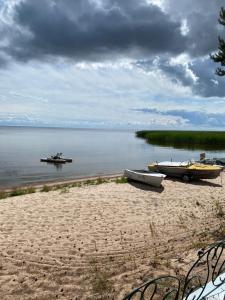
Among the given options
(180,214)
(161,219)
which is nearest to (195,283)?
(161,219)

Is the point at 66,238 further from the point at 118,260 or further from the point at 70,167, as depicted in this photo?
the point at 70,167

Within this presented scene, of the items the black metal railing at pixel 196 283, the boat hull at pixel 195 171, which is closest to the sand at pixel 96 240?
the black metal railing at pixel 196 283

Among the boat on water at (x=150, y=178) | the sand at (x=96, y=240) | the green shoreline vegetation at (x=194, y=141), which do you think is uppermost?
the green shoreline vegetation at (x=194, y=141)

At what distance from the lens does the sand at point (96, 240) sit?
6.90m

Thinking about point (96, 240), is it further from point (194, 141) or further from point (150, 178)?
point (194, 141)

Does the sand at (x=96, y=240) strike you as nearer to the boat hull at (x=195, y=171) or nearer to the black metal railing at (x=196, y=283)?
the black metal railing at (x=196, y=283)

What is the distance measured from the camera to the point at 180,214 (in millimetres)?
12844

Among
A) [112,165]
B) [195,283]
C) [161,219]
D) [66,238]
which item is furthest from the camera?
[112,165]

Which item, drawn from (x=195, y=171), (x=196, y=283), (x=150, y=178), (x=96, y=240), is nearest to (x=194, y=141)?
(x=195, y=171)

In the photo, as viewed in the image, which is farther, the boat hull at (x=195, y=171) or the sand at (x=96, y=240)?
the boat hull at (x=195, y=171)

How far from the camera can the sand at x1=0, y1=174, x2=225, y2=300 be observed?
6.90m

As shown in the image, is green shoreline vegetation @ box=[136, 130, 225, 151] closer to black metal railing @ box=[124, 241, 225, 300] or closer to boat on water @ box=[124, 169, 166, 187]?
boat on water @ box=[124, 169, 166, 187]

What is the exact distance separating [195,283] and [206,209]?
8.07 m

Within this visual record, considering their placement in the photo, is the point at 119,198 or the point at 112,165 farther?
the point at 112,165
